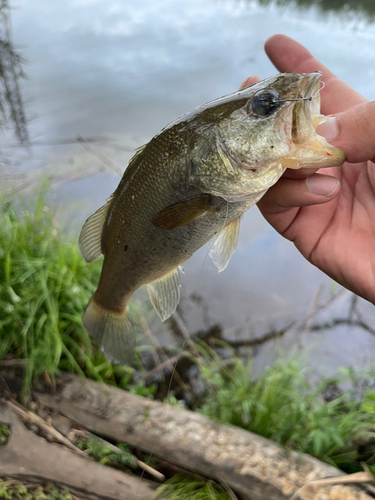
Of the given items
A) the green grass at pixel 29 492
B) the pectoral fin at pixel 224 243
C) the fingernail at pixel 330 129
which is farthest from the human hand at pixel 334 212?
the green grass at pixel 29 492

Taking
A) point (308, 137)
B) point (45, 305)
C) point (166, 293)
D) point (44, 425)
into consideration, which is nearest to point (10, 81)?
point (45, 305)

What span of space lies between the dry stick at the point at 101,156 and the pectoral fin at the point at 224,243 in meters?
3.67

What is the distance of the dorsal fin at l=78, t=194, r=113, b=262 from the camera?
4.78 feet

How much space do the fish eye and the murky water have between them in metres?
1.62

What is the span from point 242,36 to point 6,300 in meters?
8.93

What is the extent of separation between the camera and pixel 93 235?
149 cm

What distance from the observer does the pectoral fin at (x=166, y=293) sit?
160cm

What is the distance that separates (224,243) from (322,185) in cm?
48

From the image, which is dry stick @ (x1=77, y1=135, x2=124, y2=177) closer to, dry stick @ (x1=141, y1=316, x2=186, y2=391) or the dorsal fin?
dry stick @ (x1=141, y1=316, x2=186, y2=391)

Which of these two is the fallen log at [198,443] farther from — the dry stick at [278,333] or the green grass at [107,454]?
the dry stick at [278,333]

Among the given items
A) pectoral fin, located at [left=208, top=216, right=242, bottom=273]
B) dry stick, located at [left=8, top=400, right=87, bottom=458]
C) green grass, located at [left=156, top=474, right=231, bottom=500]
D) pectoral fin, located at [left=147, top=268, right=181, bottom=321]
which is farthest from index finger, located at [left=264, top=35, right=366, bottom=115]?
dry stick, located at [left=8, top=400, right=87, bottom=458]

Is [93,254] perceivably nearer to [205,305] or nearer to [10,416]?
[10,416]

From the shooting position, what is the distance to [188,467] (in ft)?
7.12

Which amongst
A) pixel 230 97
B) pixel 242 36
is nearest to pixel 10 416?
pixel 230 97
